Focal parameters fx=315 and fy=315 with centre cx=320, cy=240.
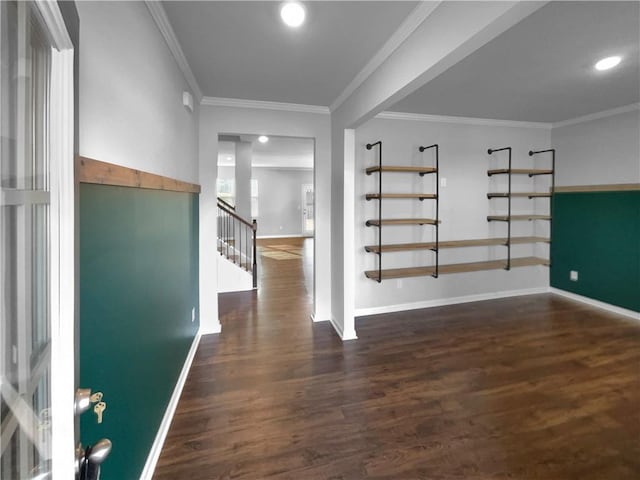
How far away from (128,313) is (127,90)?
0.99 meters

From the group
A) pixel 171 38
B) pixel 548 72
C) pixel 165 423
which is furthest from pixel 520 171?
pixel 165 423

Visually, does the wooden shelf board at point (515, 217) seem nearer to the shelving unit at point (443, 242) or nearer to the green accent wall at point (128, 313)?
the shelving unit at point (443, 242)

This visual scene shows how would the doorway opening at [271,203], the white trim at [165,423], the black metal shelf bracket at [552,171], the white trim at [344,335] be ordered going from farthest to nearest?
the doorway opening at [271,203], the black metal shelf bracket at [552,171], the white trim at [344,335], the white trim at [165,423]

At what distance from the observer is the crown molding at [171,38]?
66.6 inches

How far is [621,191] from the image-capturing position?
387 centimetres

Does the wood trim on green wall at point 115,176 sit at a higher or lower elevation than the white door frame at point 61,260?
higher

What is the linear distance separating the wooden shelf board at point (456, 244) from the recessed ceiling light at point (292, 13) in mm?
2431

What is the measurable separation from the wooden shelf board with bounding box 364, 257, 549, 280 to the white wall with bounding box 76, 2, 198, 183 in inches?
101

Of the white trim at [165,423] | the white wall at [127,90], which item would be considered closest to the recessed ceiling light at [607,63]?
the white wall at [127,90]

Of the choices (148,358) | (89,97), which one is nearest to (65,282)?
(89,97)

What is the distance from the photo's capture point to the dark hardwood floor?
169 cm

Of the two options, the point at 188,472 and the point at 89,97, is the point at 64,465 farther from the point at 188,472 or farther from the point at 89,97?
the point at 188,472

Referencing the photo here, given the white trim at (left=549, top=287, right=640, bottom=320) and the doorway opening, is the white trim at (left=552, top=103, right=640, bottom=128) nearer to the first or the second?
the white trim at (left=549, top=287, right=640, bottom=320)

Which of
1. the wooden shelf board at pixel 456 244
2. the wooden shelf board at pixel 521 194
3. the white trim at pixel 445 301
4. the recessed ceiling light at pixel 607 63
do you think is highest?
the recessed ceiling light at pixel 607 63
